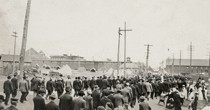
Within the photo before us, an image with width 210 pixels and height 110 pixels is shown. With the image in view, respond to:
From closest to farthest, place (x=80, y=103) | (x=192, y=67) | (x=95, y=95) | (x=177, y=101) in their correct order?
(x=80, y=103) < (x=95, y=95) < (x=177, y=101) < (x=192, y=67)

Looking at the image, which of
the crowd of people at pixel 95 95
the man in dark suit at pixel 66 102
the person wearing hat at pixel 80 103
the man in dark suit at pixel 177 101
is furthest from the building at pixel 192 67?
the person wearing hat at pixel 80 103

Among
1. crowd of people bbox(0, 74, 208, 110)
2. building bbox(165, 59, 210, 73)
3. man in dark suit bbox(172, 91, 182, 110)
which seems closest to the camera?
crowd of people bbox(0, 74, 208, 110)

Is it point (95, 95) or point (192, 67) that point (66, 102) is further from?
point (192, 67)

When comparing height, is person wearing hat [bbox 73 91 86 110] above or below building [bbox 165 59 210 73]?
below

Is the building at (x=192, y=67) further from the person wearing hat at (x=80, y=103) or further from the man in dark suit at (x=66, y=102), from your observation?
the person wearing hat at (x=80, y=103)

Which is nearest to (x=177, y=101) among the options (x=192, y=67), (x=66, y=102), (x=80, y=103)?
(x=80, y=103)

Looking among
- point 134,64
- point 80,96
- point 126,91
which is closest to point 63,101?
point 80,96

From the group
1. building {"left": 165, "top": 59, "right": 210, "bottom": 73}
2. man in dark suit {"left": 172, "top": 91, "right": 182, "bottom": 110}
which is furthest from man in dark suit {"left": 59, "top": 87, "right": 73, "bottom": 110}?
building {"left": 165, "top": 59, "right": 210, "bottom": 73}

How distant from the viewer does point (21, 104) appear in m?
18.6

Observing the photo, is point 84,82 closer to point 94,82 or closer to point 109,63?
point 94,82

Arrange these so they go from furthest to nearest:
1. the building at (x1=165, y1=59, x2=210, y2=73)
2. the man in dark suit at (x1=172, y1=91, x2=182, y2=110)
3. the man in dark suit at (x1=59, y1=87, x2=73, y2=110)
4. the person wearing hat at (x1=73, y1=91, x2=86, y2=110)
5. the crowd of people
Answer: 1. the building at (x1=165, y1=59, x2=210, y2=73)
2. the man in dark suit at (x1=172, y1=91, x2=182, y2=110)
3. the man in dark suit at (x1=59, y1=87, x2=73, y2=110)
4. the person wearing hat at (x1=73, y1=91, x2=86, y2=110)
5. the crowd of people

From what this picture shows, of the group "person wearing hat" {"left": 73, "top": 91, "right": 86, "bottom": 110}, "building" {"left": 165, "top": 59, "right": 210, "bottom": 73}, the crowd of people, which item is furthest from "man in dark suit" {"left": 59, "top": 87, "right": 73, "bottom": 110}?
"building" {"left": 165, "top": 59, "right": 210, "bottom": 73}

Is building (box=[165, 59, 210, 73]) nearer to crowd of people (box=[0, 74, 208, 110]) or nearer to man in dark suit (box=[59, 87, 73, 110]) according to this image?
crowd of people (box=[0, 74, 208, 110])

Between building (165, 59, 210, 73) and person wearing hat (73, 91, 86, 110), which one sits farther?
building (165, 59, 210, 73)
